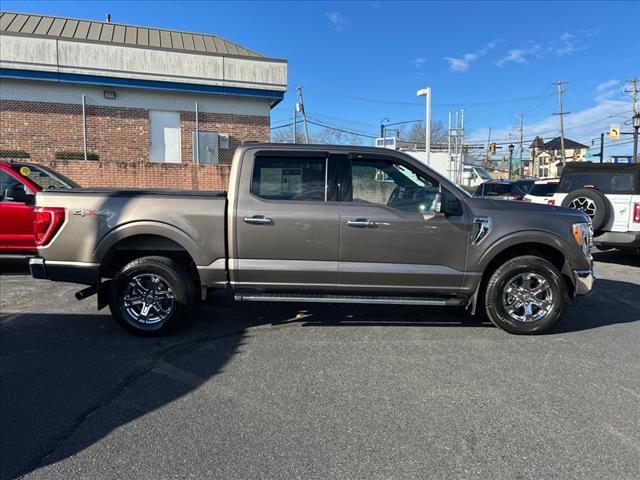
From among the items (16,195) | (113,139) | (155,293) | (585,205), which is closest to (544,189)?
(585,205)

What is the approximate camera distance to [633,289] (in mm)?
7418

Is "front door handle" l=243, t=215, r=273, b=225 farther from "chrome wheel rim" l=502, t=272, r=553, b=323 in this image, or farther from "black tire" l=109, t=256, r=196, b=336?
"chrome wheel rim" l=502, t=272, r=553, b=323

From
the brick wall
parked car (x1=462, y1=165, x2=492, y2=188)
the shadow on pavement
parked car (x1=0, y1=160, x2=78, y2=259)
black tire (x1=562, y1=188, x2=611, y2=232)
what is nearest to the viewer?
the shadow on pavement

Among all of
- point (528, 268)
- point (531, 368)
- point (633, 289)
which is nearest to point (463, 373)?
point (531, 368)

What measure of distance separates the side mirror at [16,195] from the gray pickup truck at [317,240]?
9.82 feet

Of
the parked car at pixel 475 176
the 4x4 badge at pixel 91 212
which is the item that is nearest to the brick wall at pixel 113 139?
the 4x4 badge at pixel 91 212

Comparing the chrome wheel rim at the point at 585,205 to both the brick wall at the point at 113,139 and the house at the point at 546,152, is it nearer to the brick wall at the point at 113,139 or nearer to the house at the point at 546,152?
the brick wall at the point at 113,139

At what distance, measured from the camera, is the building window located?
1894 cm

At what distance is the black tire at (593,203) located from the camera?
8.49m

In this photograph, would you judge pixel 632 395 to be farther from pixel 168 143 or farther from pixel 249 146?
pixel 168 143

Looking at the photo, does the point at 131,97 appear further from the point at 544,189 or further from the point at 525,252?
the point at 525,252

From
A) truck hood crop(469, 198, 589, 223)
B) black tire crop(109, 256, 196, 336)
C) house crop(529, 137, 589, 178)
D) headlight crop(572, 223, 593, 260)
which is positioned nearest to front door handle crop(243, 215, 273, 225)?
black tire crop(109, 256, 196, 336)

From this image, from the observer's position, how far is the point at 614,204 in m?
8.73

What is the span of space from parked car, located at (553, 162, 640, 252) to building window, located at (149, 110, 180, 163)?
49.4ft
